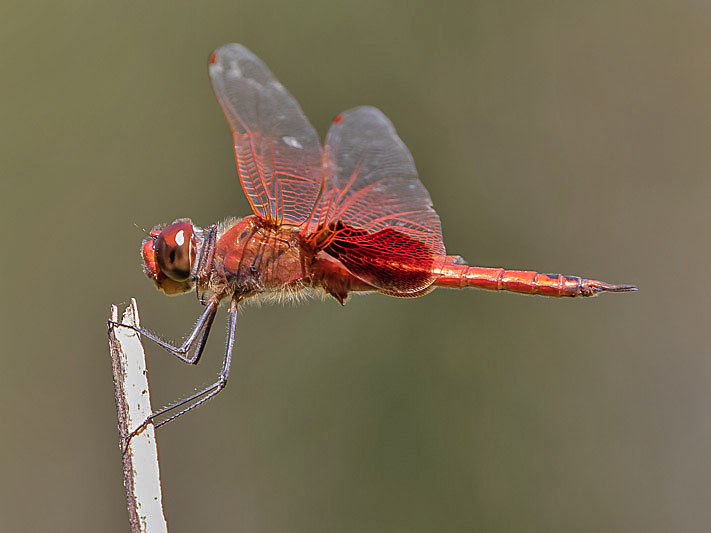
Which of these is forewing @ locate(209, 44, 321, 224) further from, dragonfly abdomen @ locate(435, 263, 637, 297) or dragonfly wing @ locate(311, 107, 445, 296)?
dragonfly abdomen @ locate(435, 263, 637, 297)

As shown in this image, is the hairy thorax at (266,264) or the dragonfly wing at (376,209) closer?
the dragonfly wing at (376,209)

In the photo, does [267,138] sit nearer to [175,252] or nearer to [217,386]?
[175,252]

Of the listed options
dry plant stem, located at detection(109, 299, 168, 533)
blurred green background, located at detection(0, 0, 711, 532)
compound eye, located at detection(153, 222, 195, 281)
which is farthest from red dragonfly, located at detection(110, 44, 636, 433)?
blurred green background, located at detection(0, 0, 711, 532)

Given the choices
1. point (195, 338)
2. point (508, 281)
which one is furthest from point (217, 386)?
→ point (508, 281)

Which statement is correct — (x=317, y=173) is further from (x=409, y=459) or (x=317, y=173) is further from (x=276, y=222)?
(x=409, y=459)

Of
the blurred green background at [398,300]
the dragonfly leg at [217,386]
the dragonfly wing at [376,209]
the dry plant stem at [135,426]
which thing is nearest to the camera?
the dry plant stem at [135,426]

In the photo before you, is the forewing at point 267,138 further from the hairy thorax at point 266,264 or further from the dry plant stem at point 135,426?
the dry plant stem at point 135,426

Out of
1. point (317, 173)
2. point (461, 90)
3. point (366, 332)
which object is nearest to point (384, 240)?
point (317, 173)

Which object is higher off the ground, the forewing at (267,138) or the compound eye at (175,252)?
the forewing at (267,138)

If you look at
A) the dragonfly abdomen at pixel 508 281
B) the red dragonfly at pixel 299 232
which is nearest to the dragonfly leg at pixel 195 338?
the red dragonfly at pixel 299 232
